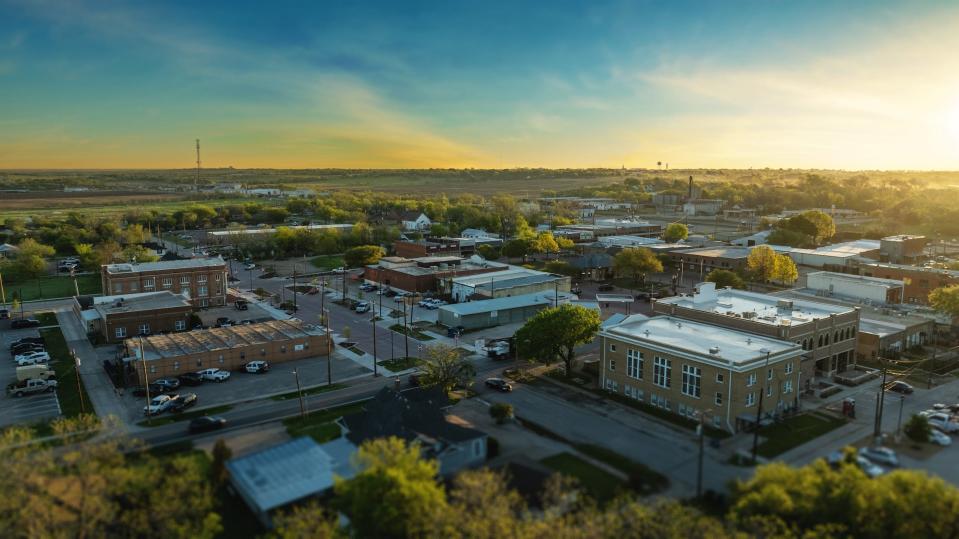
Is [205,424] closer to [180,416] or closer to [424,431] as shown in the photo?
[180,416]

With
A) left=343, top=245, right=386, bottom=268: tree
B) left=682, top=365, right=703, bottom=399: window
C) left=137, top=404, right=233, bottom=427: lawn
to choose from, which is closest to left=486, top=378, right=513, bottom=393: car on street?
left=682, top=365, right=703, bottom=399: window

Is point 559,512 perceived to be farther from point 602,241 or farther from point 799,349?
point 602,241

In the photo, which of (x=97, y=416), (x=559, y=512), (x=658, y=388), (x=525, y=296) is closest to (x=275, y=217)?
(x=525, y=296)

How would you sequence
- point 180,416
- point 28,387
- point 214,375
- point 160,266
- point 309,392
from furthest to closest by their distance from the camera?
point 160,266
point 214,375
point 309,392
point 28,387
point 180,416

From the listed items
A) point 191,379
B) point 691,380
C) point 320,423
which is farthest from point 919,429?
point 191,379

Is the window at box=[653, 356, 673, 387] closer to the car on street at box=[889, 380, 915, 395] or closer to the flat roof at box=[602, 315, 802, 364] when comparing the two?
the flat roof at box=[602, 315, 802, 364]
